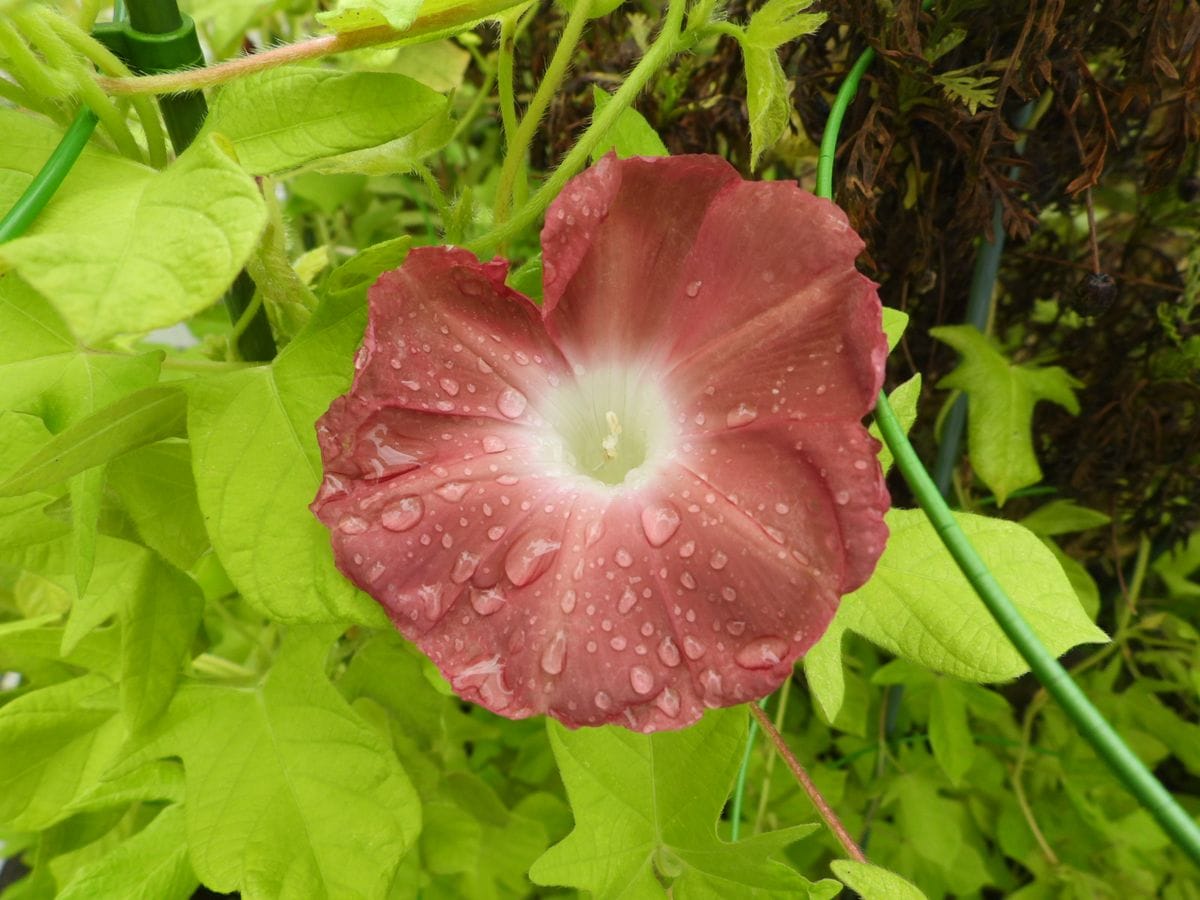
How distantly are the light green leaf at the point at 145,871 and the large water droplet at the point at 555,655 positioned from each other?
1.63ft

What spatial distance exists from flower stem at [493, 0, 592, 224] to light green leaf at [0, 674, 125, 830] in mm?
613

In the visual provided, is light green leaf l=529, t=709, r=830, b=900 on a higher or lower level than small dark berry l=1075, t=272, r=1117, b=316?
lower

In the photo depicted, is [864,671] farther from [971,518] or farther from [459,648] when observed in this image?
[459,648]

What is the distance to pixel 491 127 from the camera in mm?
1489

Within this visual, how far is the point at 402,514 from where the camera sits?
508 millimetres

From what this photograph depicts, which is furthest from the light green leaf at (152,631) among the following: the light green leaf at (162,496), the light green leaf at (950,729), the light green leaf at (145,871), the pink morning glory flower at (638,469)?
the light green leaf at (950,729)

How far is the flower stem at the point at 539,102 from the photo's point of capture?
59 cm

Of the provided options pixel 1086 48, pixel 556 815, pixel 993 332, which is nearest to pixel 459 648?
pixel 1086 48

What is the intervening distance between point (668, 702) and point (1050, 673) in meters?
0.19

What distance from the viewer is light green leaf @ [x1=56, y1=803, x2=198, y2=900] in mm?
731

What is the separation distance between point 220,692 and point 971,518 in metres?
0.65

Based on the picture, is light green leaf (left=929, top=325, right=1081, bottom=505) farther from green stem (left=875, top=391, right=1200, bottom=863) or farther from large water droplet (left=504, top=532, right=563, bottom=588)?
large water droplet (left=504, top=532, right=563, bottom=588)

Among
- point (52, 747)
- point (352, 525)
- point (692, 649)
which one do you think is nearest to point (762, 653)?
point (692, 649)

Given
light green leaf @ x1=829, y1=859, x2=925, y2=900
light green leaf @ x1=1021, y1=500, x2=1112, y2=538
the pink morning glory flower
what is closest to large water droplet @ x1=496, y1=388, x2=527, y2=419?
the pink morning glory flower
